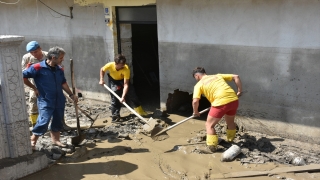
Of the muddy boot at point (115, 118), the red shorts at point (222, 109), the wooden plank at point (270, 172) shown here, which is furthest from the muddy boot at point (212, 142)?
the muddy boot at point (115, 118)

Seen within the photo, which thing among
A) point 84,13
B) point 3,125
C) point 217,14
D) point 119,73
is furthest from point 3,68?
point 84,13

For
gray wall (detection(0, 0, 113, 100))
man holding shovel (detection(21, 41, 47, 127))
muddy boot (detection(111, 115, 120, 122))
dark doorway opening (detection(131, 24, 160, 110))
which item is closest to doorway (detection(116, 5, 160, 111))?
dark doorway opening (detection(131, 24, 160, 110))

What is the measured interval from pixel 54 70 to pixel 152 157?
2139 millimetres

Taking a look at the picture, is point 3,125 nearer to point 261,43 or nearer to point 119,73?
point 119,73

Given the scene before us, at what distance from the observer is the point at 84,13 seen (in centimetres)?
896

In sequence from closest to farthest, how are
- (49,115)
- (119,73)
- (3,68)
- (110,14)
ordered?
(3,68) → (49,115) → (119,73) → (110,14)

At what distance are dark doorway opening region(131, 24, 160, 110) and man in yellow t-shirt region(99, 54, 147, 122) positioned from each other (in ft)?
6.26

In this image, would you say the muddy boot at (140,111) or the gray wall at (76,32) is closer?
the muddy boot at (140,111)

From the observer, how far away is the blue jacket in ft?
17.6

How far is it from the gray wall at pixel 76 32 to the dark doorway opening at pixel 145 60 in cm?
152

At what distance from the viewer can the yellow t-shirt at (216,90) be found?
5746 mm

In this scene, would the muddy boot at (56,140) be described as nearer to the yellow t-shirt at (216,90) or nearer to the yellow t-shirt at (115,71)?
the yellow t-shirt at (115,71)

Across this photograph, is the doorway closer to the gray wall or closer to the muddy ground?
the gray wall

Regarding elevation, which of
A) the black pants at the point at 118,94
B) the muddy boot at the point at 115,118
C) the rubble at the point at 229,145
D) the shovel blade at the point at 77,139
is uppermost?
A: the black pants at the point at 118,94
